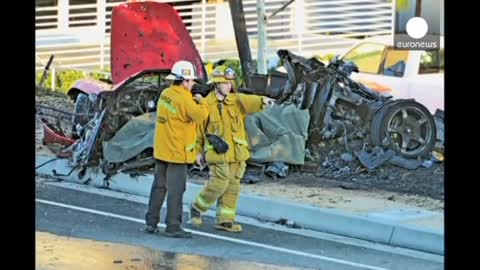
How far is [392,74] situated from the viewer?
969cm

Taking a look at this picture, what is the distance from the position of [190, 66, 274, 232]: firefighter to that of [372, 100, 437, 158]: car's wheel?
2680mm

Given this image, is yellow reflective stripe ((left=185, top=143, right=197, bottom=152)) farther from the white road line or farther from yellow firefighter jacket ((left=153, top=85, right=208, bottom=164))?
the white road line

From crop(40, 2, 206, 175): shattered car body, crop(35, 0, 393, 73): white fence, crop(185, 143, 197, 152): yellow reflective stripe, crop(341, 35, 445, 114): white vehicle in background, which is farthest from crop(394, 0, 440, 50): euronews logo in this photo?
crop(35, 0, 393, 73): white fence

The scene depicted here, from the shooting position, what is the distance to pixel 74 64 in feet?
41.2

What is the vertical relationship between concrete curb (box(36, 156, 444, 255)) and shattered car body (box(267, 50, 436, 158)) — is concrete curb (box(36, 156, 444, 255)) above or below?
below

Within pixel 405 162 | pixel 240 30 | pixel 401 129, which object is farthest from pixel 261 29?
pixel 405 162

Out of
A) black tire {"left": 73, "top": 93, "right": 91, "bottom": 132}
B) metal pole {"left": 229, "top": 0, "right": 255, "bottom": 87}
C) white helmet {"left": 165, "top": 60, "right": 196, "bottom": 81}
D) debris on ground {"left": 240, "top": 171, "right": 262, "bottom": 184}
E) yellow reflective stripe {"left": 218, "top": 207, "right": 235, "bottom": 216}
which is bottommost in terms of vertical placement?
yellow reflective stripe {"left": 218, "top": 207, "right": 235, "bottom": 216}

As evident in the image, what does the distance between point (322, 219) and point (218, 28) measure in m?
5.49

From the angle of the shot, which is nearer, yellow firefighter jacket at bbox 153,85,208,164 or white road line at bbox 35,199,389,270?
white road line at bbox 35,199,389,270

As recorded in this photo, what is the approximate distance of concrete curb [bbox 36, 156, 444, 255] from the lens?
6.61 m

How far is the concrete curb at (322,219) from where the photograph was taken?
6609mm

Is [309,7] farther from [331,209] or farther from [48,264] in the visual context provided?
[48,264]

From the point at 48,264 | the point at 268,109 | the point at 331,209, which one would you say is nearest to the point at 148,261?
the point at 48,264

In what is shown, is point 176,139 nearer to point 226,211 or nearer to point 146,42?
point 226,211
